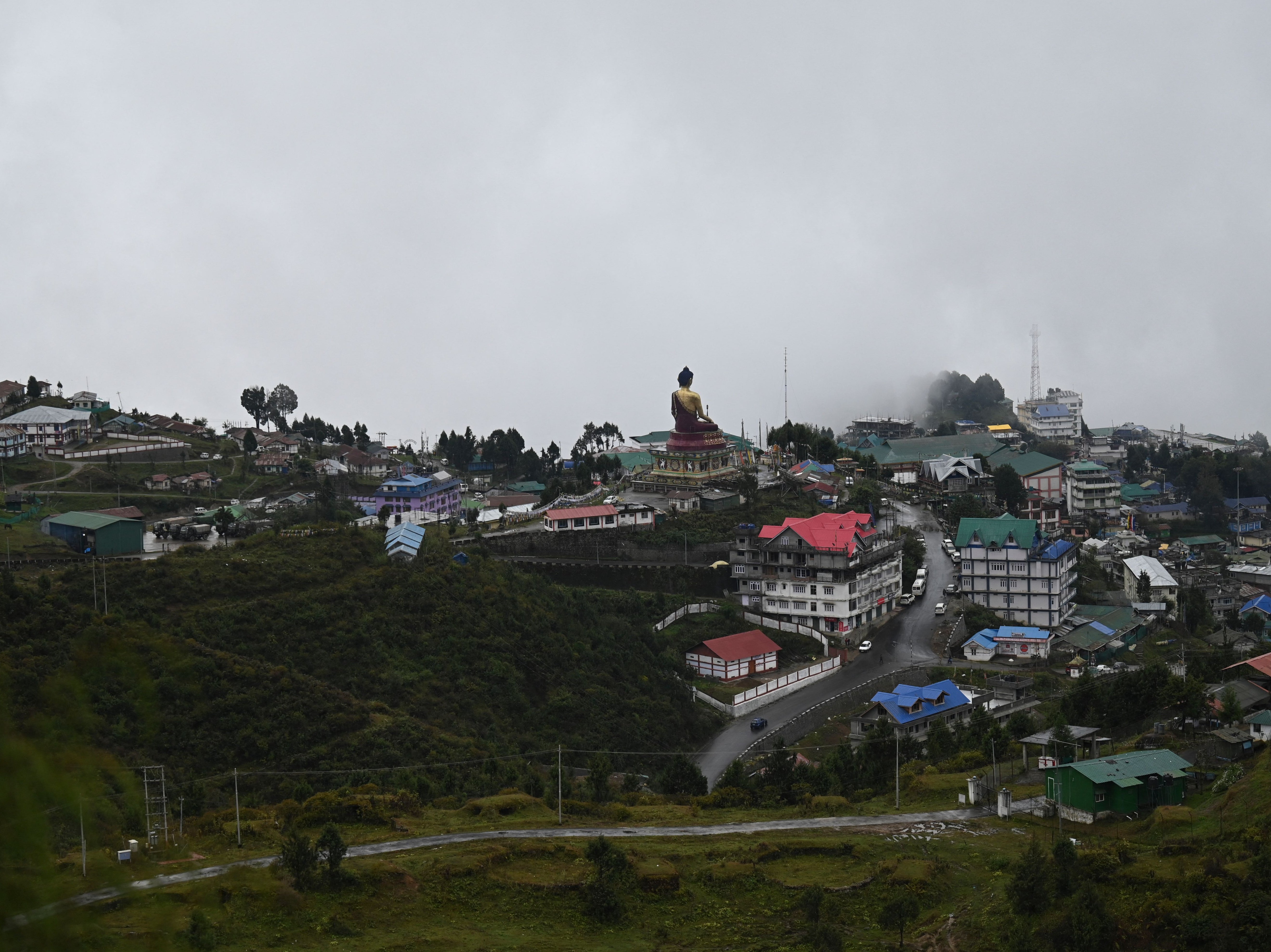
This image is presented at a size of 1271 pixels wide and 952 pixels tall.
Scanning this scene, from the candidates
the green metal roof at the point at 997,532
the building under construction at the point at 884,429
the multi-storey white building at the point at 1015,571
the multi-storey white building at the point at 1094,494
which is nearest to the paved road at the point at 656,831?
the multi-storey white building at the point at 1015,571

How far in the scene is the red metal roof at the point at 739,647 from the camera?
31.0 metres

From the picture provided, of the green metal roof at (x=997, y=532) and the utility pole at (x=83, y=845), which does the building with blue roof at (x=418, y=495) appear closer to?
the green metal roof at (x=997, y=532)

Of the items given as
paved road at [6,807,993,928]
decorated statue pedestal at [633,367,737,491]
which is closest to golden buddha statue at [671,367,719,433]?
decorated statue pedestal at [633,367,737,491]

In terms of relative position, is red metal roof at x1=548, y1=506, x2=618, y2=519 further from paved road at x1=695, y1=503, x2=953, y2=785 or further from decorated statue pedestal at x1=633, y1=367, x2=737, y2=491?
paved road at x1=695, y1=503, x2=953, y2=785

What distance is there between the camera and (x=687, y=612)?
113 ft

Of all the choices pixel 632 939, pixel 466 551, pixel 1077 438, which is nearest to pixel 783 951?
pixel 632 939

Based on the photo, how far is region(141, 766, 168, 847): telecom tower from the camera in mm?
14133

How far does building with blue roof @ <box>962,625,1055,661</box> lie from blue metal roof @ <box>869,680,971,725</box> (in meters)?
5.44

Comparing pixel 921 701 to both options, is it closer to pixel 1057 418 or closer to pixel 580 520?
pixel 580 520


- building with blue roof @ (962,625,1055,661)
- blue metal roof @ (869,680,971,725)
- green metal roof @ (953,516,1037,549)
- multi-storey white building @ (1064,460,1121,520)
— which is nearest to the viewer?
blue metal roof @ (869,680,971,725)

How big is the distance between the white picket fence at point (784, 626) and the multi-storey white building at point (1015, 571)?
20.6 feet

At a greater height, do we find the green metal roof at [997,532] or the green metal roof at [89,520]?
the green metal roof at [89,520]

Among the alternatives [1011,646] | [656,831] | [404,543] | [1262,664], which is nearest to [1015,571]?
[1011,646]

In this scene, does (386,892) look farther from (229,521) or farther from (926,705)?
(229,521)
